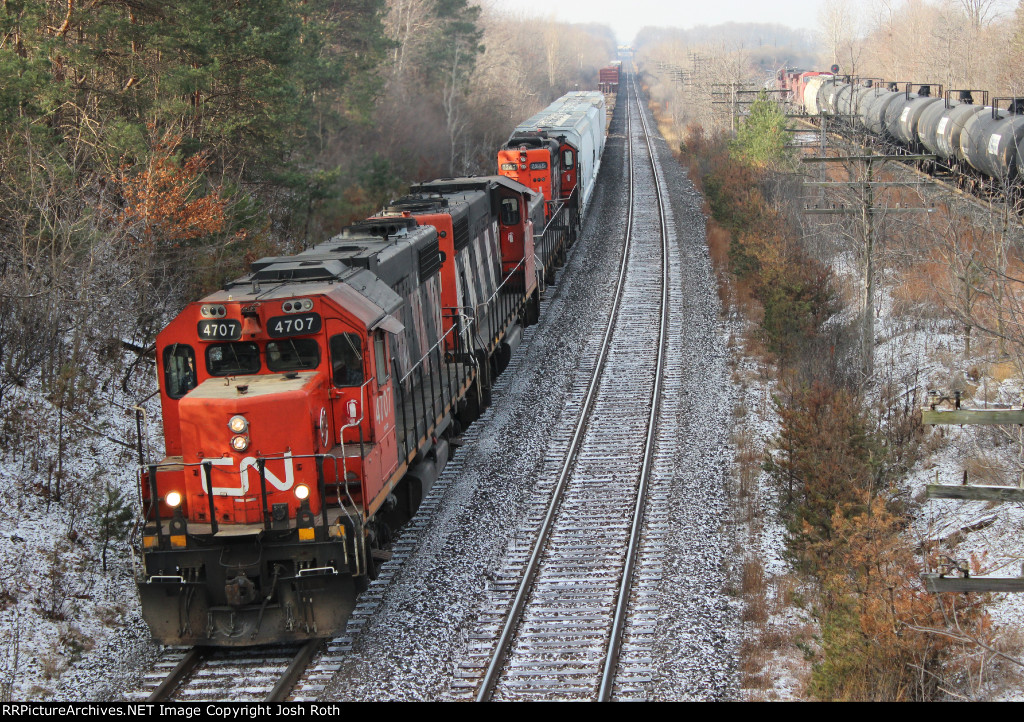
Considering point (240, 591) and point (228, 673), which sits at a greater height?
point (240, 591)

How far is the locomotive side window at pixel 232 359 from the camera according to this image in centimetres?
995

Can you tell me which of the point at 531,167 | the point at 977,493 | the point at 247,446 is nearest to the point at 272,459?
the point at 247,446

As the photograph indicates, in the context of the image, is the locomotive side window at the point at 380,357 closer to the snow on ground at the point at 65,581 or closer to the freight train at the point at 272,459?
the freight train at the point at 272,459

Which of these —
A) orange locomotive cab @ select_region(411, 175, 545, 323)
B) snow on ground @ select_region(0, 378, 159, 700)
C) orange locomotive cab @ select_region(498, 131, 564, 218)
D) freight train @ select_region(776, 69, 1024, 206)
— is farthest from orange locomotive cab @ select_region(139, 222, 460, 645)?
orange locomotive cab @ select_region(498, 131, 564, 218)

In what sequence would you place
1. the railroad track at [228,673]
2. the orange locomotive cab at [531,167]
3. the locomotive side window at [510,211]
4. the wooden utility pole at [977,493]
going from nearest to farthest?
the wooden utility pole at [977,493] < the railroad track at [228,673] < the locomotive side window at [510,211] < the orange locomotive cab at [531,167]

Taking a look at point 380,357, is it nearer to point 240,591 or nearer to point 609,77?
point 240,591

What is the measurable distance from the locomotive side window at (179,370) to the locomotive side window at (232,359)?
0.20 meters

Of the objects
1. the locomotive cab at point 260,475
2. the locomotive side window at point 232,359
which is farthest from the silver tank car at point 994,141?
the locomotive side window at point 232,359

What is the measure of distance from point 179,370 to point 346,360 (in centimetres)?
179

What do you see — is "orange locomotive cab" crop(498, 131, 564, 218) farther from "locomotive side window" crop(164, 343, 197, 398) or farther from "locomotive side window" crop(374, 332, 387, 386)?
"locomotive side window" crop(164, 343, 197, 398)

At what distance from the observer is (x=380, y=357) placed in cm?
1068

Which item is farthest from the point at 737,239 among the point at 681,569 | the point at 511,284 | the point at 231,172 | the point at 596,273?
the point at 681,569

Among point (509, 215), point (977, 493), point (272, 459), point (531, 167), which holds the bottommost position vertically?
point (977, 493)
